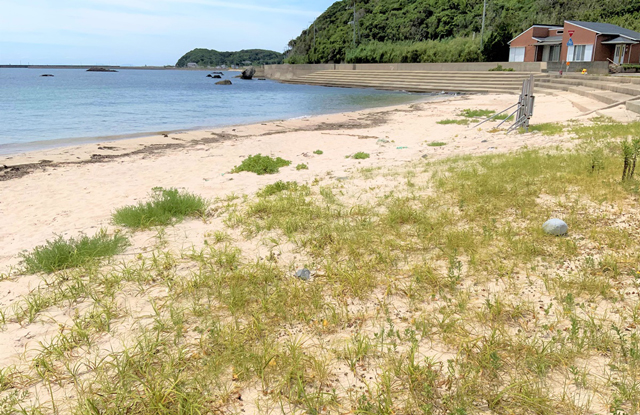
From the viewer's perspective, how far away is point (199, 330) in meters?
3.11

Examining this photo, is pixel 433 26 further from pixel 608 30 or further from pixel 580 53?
pixel 608 30

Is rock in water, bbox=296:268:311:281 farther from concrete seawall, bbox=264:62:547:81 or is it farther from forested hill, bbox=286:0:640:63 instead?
forested hill, bbox=286:0:640:63

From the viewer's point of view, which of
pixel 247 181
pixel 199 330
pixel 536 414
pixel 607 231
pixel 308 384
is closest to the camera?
pixel 536 414

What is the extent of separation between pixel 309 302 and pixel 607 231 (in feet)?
10.9

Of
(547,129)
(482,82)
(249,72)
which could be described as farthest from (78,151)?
(249,72)

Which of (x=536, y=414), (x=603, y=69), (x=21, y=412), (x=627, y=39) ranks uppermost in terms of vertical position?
(x=627, y=39)

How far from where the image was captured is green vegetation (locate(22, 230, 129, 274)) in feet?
14.0

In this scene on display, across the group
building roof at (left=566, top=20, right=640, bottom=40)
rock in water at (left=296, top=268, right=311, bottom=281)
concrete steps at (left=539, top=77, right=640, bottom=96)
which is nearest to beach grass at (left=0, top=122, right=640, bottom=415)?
rock in water at (left=296, top=268, right=311, bottom=281)

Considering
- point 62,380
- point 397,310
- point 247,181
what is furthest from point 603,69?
point 62,380

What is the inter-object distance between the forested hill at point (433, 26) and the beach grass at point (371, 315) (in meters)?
49.1

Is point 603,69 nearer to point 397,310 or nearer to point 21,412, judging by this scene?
point 397,310

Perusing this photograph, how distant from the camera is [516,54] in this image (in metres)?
44.8

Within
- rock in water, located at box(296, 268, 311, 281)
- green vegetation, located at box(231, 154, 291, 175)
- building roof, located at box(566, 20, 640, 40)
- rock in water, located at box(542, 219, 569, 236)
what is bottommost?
rock in water, located at box(296, 268, 311, 281)

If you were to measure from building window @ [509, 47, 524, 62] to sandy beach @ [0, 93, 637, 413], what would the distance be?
30961 mm
